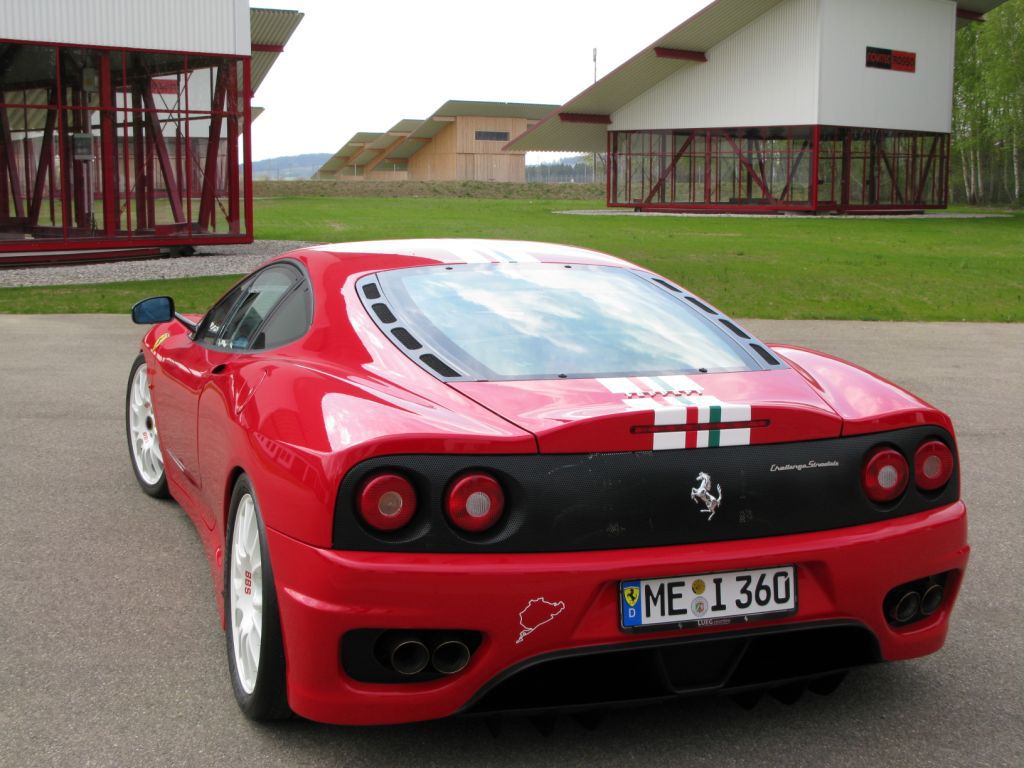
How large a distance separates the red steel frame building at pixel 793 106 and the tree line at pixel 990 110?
8.54 m

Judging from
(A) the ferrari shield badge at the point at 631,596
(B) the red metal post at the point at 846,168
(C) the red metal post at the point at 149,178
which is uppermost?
(B) the red metal post at the point at 846,168

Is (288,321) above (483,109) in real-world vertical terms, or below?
below

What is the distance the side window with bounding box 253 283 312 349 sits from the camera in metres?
3.75

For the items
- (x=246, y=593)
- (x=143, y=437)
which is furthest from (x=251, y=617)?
(x=143, y=437)

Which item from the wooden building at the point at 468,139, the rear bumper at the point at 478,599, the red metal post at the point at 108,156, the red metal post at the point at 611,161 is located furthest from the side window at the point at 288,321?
the wooden building at the point at 468,139

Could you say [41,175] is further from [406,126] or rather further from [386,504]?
[406,126]

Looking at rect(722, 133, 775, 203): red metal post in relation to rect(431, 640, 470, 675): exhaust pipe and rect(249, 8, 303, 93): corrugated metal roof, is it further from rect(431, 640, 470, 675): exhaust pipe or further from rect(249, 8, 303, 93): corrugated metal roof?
rect(431, 640, 470, 675): exhaust pipe

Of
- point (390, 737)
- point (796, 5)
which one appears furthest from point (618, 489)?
point (796, 5)

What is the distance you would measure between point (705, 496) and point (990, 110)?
64491 mm

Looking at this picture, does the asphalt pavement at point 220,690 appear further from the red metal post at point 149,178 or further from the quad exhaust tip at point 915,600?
the red metal post at point 149,178

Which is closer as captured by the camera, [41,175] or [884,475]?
[884,475]

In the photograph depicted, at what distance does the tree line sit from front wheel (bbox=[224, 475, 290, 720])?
5847cm

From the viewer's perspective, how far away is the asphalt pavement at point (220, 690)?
10.1 ft

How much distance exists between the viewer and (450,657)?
282cm
